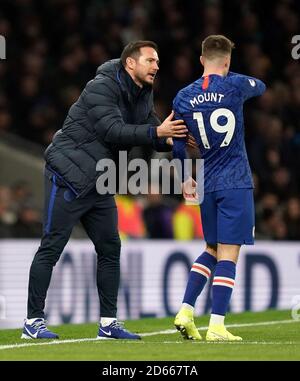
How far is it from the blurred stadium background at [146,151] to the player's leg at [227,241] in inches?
204

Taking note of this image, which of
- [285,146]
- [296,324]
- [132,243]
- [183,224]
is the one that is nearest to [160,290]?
[132,243]

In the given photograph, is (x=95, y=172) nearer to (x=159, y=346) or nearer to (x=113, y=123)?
(x=113, y=123)

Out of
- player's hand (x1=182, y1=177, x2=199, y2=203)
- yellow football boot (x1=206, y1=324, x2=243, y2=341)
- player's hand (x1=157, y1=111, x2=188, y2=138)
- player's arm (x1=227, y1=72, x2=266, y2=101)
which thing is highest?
player's arm (x1=227, y1=72, x2=266, y2=101)

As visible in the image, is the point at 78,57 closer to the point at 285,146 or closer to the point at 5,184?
the point at 5,184

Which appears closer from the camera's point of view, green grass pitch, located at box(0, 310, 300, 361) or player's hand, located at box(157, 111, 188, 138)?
green grass pitch, located at box(0, 310, 300, 361)

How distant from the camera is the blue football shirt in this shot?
766cm

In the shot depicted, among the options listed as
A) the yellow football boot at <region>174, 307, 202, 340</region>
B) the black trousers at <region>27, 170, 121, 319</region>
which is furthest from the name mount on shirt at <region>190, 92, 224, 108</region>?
the yellow football boot at <region>174, 307, 202, 340</region>

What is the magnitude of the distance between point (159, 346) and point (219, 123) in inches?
58.7

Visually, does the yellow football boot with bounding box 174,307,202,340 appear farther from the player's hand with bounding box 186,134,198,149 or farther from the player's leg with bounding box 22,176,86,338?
the player's hand with bounding box 186,134,198,149

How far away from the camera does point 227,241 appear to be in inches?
301

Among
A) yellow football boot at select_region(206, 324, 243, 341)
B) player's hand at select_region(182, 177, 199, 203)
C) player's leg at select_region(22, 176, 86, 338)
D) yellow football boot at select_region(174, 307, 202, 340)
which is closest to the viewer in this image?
yellow football boot at select_region(206, 324, 243, 341)

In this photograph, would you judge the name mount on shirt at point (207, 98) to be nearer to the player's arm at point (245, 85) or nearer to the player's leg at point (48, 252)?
the player's arm at point (245, 85)

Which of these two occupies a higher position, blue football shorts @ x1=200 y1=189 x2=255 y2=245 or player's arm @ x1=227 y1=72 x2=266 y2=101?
player's arm @ x1=227 y1=72 x2=266 y2=101

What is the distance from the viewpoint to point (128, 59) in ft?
26.2
